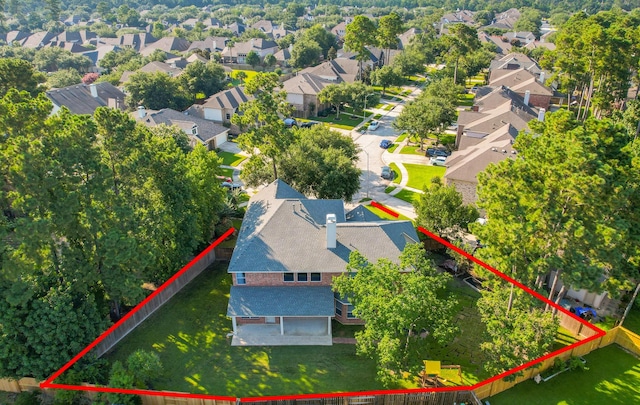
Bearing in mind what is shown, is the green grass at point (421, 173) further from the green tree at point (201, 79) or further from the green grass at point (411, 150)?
the green tree at point (201, 79)

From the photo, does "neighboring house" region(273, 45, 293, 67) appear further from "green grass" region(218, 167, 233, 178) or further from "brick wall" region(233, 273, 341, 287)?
"brick wall" region(233, 273, 341, 287)

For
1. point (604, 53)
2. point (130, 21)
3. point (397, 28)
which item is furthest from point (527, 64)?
point (130, 21)

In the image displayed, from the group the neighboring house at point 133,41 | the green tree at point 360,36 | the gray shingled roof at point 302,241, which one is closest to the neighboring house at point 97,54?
the neighboring house at point 133,41

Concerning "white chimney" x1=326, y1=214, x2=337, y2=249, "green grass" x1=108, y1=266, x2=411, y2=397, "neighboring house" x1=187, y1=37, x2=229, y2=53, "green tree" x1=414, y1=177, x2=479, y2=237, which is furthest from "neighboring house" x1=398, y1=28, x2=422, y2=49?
"green grass" x1=108, y1=266, x2=411, y2=397

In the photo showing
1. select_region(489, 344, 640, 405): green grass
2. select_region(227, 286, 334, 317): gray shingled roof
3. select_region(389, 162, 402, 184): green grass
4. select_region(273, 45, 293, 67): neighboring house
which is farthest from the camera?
select_region(273, 45, 293, 67): neighboring house

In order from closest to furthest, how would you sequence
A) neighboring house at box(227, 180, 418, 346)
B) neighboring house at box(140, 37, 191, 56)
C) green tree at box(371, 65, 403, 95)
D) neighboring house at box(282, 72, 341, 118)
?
neighboring house at box(227, 180, 418, 346) < neighboring house at box(282, 72, 341, 118) < green tree at box(371, 65, 403, 95) < neighboring house at box(140, 37, 191, 56)

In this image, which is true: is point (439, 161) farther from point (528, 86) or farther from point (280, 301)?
point (280, 301)
